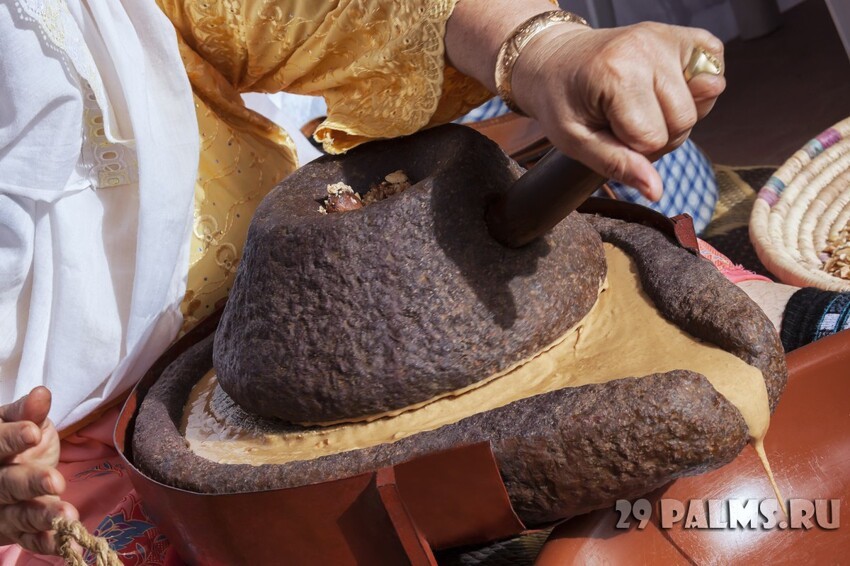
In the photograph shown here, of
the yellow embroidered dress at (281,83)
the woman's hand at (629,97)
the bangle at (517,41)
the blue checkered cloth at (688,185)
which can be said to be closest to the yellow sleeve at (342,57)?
the yellow embroidered dress at (281,83)

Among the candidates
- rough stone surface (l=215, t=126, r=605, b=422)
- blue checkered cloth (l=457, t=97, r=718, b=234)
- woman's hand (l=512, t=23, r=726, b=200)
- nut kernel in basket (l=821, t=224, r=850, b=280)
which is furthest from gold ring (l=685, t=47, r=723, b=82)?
blue checkered cloth (l=457, t=97, r=718, b=234)

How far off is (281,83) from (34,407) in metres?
0.49

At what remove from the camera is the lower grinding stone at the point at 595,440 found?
656 mm

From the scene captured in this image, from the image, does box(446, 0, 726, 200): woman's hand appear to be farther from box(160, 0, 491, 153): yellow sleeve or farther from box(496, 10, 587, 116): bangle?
box(160, 0, 491, 153): yellow sleeve

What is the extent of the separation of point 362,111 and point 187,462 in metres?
0.39

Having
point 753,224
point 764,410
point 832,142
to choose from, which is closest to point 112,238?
point 764,410

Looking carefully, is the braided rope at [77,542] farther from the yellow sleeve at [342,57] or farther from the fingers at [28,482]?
the yellow sleeve at [342,57]

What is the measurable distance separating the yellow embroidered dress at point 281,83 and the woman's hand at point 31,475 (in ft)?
1.01

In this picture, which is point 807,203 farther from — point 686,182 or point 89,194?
point 89,194

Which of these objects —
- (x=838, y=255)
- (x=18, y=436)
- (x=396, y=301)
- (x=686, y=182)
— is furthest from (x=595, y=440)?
(x=686, y=182)

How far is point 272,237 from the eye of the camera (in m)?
0.80

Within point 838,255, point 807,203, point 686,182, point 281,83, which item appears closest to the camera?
point 281,83

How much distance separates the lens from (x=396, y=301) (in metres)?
0.76

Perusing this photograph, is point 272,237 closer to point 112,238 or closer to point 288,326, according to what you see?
point 288,326
